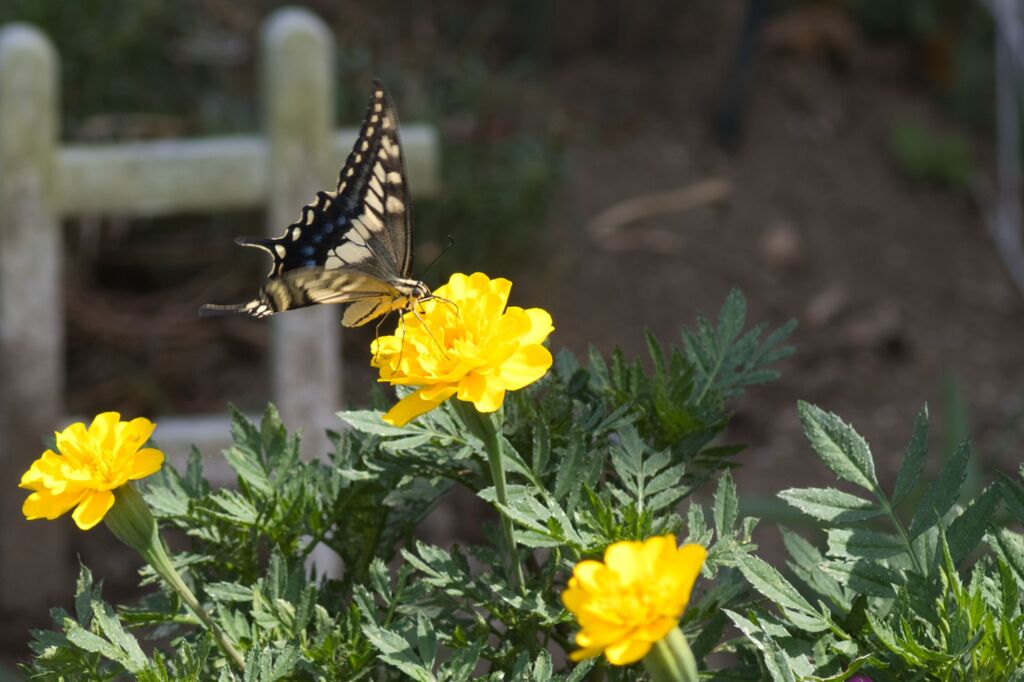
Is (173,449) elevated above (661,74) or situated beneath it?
situated beneath

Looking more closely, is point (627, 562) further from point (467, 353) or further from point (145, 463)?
point (145, 463)

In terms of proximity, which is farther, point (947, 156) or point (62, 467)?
point (947, 156)

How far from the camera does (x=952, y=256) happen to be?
4.32 m

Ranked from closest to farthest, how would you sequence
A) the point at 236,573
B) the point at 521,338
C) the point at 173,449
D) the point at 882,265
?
1. the point at 521,338
2. the point at 236,573
3. the point at 173,449
4. the point at 882,265

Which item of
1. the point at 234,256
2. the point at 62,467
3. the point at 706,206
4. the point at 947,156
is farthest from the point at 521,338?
the point at 947,156

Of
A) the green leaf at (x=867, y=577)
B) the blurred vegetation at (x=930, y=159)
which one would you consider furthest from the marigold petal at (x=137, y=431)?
the blurred vegetation at (x=930, y=159)

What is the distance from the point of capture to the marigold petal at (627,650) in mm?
698

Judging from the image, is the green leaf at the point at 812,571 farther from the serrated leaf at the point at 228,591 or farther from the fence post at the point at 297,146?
the fence post at the point at 297,146

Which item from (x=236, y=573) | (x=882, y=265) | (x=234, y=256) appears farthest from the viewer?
(x=882, y=265)

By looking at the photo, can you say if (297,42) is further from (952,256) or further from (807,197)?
(952,256)

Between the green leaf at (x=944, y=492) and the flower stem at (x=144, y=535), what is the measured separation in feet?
1.46

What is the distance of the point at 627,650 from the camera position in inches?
27.8

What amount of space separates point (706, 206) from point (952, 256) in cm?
75

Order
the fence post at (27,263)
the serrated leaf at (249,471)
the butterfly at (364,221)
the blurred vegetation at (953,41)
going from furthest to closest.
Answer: the blurred vegetation at (953,41) → the fence post at (27,263) → the butterfly at (364,221) → the serrated leaf at (249,471)
